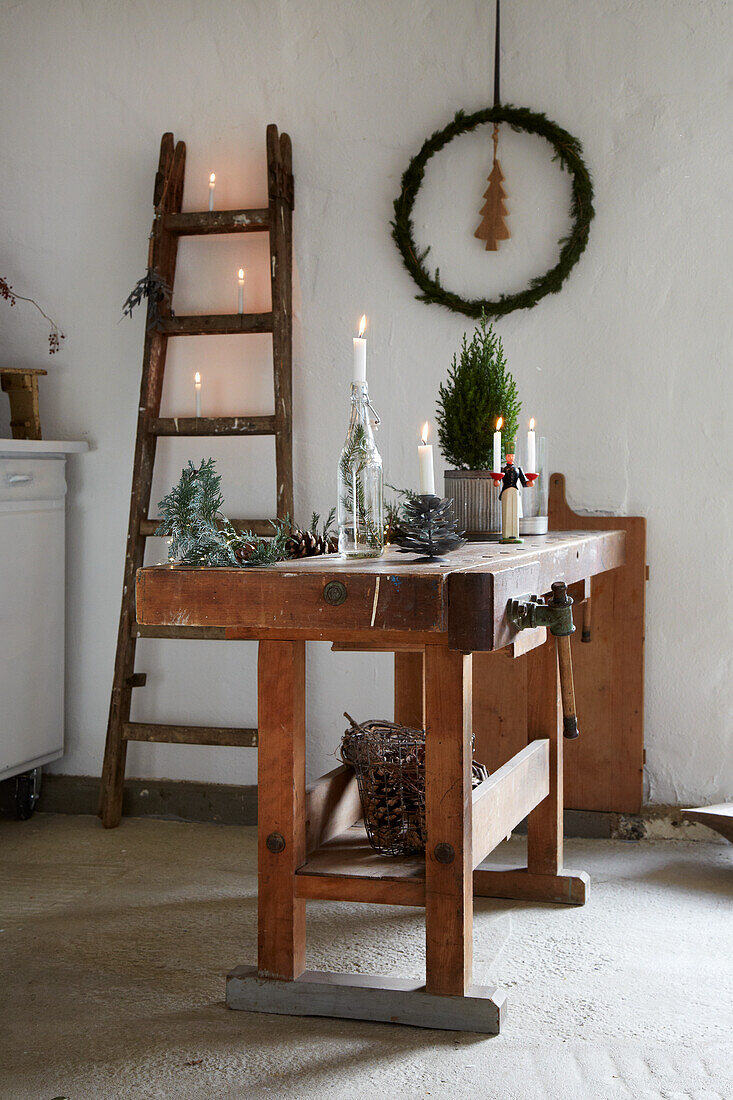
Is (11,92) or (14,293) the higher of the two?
(11,92)

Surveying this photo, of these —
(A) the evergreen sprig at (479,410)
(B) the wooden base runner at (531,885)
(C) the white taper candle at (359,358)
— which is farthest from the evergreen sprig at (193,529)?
(B) the wooden base runner at (531,885)

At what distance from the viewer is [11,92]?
378 centimetres

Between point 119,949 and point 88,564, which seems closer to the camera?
point 119,949

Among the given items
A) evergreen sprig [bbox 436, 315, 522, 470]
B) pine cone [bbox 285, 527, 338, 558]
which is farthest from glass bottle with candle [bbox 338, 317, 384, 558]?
evergreen sprig [bbox 436, 315, 522, 470]

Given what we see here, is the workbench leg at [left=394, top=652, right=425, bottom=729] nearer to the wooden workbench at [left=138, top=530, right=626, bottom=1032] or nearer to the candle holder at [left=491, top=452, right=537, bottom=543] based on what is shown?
the wooden workbench at [left=138, top=530, right=626, bottom=1032]

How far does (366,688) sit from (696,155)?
6.11 ft

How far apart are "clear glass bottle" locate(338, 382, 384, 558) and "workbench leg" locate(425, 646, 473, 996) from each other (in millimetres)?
228

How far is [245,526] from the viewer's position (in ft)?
11.6

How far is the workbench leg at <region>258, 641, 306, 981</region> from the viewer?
213cm

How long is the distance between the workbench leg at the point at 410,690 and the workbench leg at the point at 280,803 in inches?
29.1

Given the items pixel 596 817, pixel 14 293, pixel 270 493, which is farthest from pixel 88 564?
pixel 596 817

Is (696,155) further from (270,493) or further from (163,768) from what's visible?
(163,768)

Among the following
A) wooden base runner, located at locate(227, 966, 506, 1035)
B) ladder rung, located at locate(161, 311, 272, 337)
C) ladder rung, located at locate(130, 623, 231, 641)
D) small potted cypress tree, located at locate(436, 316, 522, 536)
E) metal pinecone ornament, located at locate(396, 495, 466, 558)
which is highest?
ladder rung, located at locate(161, 311, 272, 337)

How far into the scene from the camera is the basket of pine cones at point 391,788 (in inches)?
90.1
